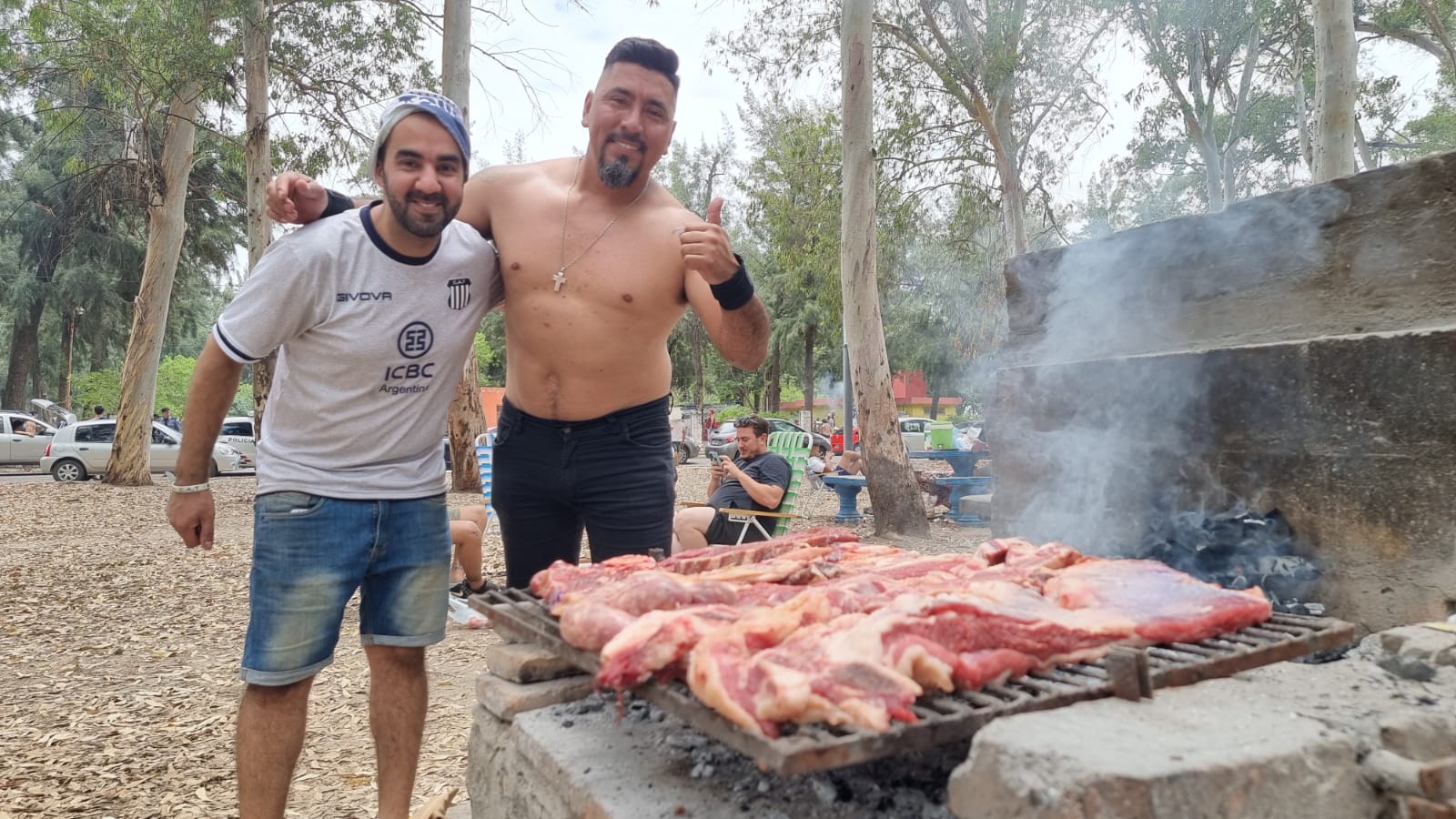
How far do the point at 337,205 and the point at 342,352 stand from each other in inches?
25.2

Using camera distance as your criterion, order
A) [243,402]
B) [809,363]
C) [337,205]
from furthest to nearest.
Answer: [243,402]
[809,363]
[337,205]

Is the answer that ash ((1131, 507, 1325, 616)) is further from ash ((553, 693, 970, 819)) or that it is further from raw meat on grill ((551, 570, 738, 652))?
raw meat on grill ((551, 570, 738, 652))

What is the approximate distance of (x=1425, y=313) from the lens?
2.82 metres

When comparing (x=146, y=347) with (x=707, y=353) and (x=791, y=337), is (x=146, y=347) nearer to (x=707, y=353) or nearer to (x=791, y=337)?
(x=791, y=337)

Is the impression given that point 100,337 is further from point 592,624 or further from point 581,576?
point 592,624

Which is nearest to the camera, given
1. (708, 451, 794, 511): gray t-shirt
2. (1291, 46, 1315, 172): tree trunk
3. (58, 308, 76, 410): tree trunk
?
(708, 451, 794, 511): gray t-shirt

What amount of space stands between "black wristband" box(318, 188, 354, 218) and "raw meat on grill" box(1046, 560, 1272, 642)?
249 cm

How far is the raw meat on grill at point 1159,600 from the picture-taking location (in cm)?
196

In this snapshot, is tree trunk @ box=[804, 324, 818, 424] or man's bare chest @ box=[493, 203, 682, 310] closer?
man's bare chest @ box=[493, 203, 682, 310]

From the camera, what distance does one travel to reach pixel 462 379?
11844 mm

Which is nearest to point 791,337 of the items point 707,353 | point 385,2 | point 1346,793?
point 707,353

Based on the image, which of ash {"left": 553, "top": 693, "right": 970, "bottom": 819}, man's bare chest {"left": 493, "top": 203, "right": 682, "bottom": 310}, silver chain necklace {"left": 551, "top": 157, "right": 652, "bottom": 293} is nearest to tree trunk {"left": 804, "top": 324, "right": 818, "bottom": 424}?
silver chain necklace {"left": 551, "top": 157, "right": 652, "bottom": 293}

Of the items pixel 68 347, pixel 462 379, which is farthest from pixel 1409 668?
pixel 68 347

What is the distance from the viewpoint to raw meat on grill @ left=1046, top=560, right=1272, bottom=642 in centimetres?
196
